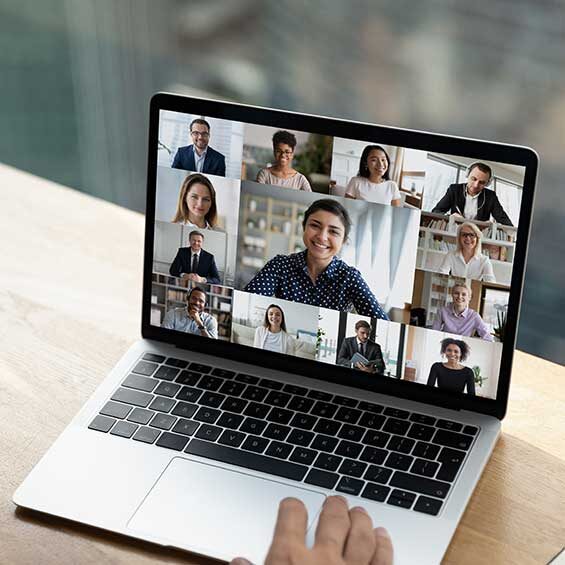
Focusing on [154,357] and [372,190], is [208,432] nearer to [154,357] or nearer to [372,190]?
[154,357]

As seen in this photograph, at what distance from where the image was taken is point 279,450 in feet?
2.54

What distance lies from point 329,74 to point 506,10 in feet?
1.26

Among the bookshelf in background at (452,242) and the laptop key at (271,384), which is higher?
the bookshelf in background at (452,242)

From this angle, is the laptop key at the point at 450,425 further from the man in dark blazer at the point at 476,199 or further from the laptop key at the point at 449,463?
the man in dark blazer at the point at 476,199

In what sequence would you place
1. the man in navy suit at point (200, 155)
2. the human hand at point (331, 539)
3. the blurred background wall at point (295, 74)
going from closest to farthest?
the human hand at point (331, 539) < the man in navy suit at point (200, 155) < the blurred background wall at point (295, 74)

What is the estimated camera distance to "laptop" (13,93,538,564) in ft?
2.40

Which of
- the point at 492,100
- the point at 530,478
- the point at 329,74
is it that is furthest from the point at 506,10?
the point at 530,478

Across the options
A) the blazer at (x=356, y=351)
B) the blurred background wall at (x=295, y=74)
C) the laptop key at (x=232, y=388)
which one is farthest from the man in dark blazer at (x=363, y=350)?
the blurred background wall at (x=295, y=74)

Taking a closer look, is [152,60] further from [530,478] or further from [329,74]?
[530,478]

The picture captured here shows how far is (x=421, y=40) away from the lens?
155cm

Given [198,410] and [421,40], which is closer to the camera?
[198,410]

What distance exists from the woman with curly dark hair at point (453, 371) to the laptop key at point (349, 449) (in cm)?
10

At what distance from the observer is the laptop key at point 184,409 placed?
82cm

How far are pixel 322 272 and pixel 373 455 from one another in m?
0.18
